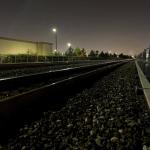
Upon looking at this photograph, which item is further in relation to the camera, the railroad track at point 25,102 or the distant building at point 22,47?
the distant building at point 22,47

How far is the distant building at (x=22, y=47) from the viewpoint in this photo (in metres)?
81.9

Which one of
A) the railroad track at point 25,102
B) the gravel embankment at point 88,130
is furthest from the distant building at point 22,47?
the gravel embankment at point 88,130

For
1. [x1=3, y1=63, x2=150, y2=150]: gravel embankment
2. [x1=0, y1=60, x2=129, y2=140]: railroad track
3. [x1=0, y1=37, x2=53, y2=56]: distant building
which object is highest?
[x1=0, y1=37, x2=53, y2=56]: distant building

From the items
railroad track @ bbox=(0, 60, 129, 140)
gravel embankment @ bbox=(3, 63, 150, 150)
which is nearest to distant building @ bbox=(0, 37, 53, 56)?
railroad track @ bbox=(0, 60, 129, 140)

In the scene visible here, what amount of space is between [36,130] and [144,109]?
342 centimetres

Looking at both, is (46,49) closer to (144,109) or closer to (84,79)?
(84,79)

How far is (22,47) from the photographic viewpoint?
91.1 metres

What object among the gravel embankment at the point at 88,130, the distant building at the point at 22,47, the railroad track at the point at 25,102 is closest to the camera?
the gravel embankment at the point at 88,130

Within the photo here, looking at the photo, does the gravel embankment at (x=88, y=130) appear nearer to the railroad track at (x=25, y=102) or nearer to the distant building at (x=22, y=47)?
the railroad track at (x=25, y=102)

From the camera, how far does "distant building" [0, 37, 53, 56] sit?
81.9m

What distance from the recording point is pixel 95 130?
505 cm

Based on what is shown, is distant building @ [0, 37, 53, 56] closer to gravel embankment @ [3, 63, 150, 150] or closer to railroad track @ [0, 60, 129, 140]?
railroad track @ [0, 60, 129, 140]

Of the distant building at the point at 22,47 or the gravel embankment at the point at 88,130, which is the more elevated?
the distant building at the point at 22,47

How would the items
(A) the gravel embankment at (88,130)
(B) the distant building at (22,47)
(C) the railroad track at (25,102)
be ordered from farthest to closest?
(B) the distant building at (22,47)
(C) the railroad track at (25,102)
(A) the gravel embankment at (88,130)
